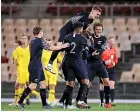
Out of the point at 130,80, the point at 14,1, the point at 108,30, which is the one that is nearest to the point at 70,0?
the point at 14,1

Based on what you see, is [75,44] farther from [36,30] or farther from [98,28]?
[98,28]

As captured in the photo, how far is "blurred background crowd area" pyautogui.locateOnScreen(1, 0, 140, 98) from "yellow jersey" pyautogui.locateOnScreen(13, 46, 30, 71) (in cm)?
496

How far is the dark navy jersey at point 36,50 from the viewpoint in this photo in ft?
46.3

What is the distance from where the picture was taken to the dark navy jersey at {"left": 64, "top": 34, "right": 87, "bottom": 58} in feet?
44.9

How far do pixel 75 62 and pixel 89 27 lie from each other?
35.2 feet

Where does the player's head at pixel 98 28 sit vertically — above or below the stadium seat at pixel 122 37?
below

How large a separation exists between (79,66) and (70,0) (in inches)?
607

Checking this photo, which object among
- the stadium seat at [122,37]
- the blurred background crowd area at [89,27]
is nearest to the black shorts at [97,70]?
the blurred background crowd area at [89,27]

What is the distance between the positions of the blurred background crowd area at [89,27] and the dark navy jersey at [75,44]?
26.9 ft

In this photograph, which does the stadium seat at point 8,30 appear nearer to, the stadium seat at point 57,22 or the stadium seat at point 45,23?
the stadium seat at point 45,23

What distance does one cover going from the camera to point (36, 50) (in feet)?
46.6

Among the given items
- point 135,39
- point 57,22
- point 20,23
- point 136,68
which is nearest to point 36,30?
point 136,68

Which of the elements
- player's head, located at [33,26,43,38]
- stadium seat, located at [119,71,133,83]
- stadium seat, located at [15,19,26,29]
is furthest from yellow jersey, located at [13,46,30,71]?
stadium seat, located at [15,19,26,29]

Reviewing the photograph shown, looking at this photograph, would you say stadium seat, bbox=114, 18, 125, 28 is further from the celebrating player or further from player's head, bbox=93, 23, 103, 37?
player's head, bbox=93, 23, 103, 37
